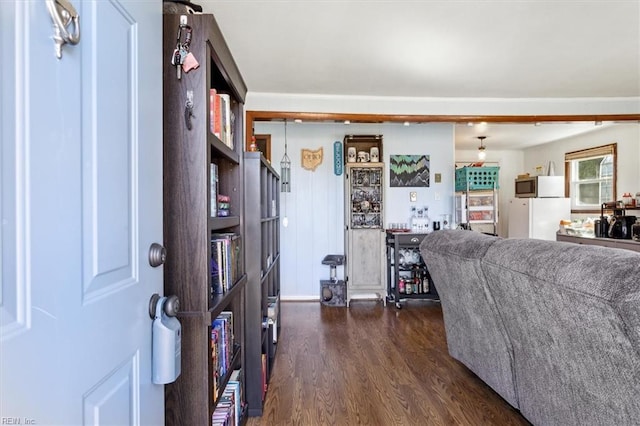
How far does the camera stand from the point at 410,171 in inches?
195

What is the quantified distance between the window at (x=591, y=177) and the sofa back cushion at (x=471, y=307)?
15.2ft

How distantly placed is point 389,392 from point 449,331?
66 cm

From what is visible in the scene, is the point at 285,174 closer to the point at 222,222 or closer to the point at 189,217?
the point at 222,222

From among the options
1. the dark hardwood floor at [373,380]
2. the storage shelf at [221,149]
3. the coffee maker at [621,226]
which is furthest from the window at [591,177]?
the storage shelf at [221,149]

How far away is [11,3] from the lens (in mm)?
534

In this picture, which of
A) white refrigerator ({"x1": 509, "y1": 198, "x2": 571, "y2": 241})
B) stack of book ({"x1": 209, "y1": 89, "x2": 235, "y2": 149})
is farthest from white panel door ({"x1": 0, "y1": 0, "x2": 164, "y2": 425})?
white refrigerator ({"x1": 509, "y1": 198, "x2": 571, "y2": 241})

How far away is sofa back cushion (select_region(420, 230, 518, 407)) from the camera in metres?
1.95

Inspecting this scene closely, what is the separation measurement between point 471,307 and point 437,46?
1975 millimetres

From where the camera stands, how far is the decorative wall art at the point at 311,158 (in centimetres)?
484

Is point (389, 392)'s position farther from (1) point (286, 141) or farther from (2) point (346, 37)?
(1) point (286, 141)

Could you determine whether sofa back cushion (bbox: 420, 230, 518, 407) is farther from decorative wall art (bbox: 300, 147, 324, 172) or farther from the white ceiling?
decorative wall art (bbox: 300, 147, 324, 172)

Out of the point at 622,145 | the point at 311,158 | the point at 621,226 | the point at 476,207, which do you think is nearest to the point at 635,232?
the point at 621,226

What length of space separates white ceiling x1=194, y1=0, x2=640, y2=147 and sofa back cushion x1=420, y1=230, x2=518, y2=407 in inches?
57.9

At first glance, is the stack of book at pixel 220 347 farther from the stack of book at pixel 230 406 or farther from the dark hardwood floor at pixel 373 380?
the dark hardwood floor at pixel 373 380
